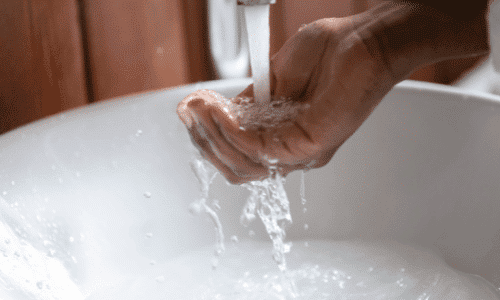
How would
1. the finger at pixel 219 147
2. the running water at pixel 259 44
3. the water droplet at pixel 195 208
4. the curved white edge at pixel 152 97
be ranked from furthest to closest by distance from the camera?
1. the water droplet at pixel 195 208
2. the curved white edge at pixel 152 97
3. the finger at pixel 219 147
4. the running water at pixel 259 44

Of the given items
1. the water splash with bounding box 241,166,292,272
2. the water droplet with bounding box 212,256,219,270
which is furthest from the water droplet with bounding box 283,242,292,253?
the water droplet with bounding box 212,256,219,270

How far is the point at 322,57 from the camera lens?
2.11 ft

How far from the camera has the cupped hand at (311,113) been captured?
598 millimetres

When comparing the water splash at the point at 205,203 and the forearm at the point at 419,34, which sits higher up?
the forearm at the point at 419,34

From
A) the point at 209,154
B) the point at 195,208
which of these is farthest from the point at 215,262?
the point at 209,154

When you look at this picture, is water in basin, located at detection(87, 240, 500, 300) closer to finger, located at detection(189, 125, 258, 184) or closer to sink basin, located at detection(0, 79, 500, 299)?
sink basin, located at detection(0, 79, 500, 299)

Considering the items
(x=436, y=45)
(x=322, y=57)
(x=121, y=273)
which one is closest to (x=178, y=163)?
(x=121, y=273)

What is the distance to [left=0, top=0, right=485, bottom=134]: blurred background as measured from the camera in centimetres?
84

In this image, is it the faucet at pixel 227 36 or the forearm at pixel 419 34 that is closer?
the forearm at pixel 419 34

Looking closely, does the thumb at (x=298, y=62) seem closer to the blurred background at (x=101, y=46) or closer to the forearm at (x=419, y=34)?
the forearm at (x=419, y=34)

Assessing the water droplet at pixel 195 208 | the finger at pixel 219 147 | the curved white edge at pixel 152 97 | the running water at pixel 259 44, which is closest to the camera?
the running water at pixel 259 44

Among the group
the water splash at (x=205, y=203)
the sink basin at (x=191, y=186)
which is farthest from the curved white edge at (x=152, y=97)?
the water splash at (x=205, y=203)

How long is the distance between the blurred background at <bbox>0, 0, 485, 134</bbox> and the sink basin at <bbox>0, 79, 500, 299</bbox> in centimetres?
14

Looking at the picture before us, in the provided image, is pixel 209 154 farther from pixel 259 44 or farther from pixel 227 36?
pixel 227 36
